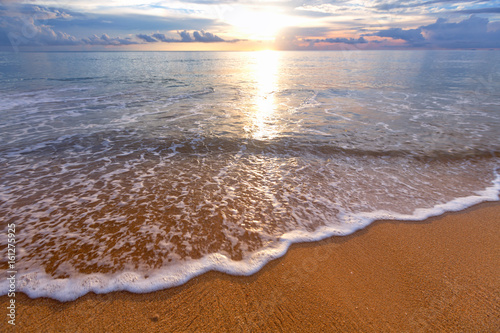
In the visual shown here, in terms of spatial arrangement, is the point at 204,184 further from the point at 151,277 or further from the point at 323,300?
the point at 323,300

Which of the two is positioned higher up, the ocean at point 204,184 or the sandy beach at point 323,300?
the sandy beach at point 323,300

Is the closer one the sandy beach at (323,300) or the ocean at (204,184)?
the sandy beach at (323,300)

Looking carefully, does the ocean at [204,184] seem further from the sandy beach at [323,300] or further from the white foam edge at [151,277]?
the sandy beach at [323,300]

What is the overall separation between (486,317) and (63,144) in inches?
478

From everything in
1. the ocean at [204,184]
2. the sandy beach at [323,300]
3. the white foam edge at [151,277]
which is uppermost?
the sandy beach at [323,300]

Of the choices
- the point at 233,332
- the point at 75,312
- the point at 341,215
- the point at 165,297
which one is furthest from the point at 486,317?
the point at 75,312

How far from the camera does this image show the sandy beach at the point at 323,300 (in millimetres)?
3145

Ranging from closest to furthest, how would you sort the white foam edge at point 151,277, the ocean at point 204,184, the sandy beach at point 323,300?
the sandy beach at point 323,300, the white foam edge at point 151,277, the ocean at point 204,184

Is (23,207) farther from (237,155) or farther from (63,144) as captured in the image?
(237,155)

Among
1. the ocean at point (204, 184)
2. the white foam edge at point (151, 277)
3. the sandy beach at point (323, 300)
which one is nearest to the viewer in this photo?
the sandy beach at point (323, 300)

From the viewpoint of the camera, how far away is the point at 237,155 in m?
8.69

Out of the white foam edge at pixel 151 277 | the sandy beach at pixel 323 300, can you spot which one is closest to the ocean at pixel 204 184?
the white foam edge at pixel 151 277

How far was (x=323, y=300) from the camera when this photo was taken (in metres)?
3.47

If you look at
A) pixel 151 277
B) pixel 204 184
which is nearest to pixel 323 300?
pixel 151 277
